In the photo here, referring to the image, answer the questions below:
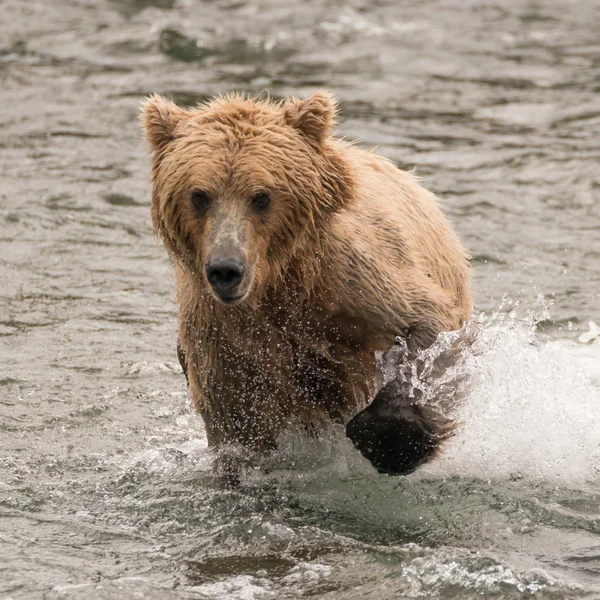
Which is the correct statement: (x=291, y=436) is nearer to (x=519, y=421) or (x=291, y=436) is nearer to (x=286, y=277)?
(x=286, y=277)

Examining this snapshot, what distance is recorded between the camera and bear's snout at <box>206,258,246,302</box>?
16.8ft

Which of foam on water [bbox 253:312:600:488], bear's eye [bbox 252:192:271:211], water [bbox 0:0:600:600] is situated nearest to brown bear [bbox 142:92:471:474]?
bear's eye [bbox 252:192:271:211]

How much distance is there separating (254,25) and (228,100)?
11417 millimetres

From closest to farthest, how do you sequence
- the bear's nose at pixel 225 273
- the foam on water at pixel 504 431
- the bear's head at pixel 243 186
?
the bear's nose at pixel 225 273
the bear's head at pixel 243 186
the foam on water at pixel 504 431

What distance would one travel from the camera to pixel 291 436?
6316 millimetres

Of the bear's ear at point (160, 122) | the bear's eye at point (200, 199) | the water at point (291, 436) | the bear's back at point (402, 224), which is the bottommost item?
the water at point (291, 436)

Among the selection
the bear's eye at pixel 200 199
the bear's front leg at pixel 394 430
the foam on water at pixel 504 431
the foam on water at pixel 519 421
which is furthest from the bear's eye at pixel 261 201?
the foam on water at pixel 519 421

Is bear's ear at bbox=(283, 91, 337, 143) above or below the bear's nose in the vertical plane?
above

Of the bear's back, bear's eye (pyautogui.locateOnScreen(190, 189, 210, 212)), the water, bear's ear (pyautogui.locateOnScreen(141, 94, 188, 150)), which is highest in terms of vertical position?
bear's ear (pyautogui.locateOnScreen(141, 94, 188, 150))

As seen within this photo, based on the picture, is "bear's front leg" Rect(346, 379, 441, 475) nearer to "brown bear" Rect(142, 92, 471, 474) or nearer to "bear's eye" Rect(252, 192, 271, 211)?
"brown bear" Rect(142, 92, 471, 474)

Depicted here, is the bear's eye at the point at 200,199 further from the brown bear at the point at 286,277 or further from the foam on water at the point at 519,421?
the foam on water at the point at 519,421

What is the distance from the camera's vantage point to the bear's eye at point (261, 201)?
17.6 ft

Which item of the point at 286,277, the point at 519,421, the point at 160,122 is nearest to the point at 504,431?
the point at 519,421

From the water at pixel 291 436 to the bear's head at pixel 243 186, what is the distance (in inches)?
50.1
